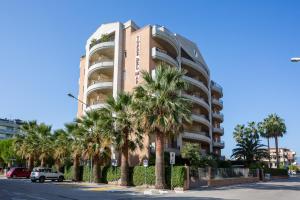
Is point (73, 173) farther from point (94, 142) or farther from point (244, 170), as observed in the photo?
point (244, 170)

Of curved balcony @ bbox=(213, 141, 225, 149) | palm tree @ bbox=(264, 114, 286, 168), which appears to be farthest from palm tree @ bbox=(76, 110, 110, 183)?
palm tree @ bbox=(264, 114, 286, 168)

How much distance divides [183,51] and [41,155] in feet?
91.4

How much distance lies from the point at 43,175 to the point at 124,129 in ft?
47.9

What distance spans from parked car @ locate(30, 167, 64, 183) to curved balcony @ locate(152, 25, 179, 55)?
22.7 metres

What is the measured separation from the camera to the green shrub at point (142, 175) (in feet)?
112

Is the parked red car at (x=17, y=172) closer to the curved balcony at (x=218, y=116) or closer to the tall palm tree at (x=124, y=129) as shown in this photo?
the tall palm tree at (x=124, y=129)

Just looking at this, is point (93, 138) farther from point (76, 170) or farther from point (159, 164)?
point (159, 164)

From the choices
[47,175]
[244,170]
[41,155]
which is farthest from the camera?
[41,155]

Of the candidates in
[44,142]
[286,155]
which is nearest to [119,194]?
[44,142]

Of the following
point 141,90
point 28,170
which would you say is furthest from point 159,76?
point 28,170

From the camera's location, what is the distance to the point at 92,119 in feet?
130

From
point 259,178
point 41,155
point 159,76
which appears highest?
point 159,76

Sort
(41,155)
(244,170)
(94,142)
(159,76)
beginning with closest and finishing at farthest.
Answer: (159,76), (94,142), (244,170), (41,155)

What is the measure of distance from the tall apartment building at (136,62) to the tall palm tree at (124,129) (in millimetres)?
8636
